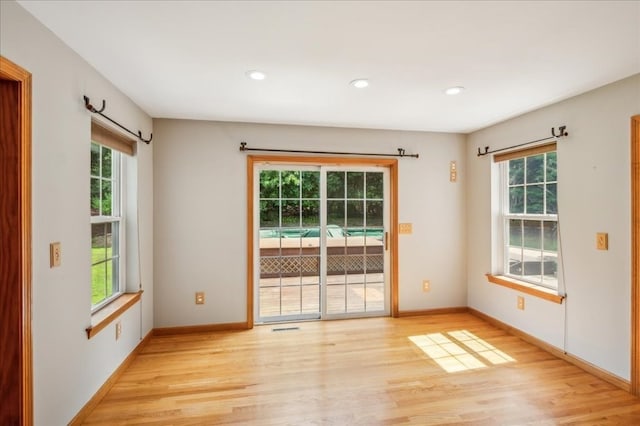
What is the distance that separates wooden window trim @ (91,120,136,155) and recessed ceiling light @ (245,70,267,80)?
3.77ft

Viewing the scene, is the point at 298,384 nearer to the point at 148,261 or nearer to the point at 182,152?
the point at 148,261

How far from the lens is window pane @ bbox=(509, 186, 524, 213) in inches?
138

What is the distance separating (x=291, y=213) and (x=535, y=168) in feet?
8.68

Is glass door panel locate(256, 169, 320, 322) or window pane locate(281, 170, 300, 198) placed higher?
window pane locate(281, 170, 300, 198)

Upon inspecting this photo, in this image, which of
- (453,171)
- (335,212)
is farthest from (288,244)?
(453,171)

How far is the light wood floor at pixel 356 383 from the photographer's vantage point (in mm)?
2137

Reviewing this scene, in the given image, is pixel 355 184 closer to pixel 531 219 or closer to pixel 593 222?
pixel 531 219

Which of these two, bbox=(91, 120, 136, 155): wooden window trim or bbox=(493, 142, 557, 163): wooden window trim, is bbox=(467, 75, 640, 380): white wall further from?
bbox=(91, 120, 136, 155): wooden window trim

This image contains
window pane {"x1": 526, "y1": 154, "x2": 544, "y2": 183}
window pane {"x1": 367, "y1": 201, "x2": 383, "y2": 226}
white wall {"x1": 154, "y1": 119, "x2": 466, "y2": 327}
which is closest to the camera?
window pane {"x1": 526, "y1": 154, "x2": 544, "y2": 183}

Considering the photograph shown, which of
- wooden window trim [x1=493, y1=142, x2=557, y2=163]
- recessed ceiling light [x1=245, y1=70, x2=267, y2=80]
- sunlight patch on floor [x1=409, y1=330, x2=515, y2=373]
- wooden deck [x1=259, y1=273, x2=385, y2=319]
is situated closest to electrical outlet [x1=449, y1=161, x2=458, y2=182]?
wooden window trim [x1=493, y1=142, x2=557, y2=163]

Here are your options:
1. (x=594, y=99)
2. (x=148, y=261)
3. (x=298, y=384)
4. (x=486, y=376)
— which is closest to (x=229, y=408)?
(x=298, y=384)

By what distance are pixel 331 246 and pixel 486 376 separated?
6.66 feet

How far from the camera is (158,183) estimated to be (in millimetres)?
3479

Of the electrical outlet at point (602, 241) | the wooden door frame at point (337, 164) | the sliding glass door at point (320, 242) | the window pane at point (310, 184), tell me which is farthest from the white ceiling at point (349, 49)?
the electrical outlet at point (602, 241)
